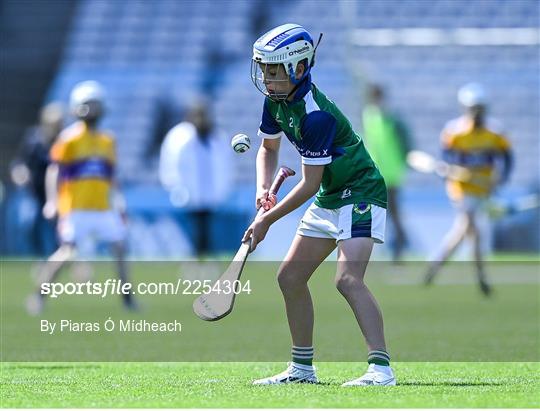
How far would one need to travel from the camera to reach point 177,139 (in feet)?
56.3

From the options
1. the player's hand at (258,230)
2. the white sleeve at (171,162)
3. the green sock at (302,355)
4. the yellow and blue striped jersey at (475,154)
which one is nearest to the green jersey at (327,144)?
the player's hand at (258,230)

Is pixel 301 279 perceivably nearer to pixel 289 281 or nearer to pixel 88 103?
pixel 289 281

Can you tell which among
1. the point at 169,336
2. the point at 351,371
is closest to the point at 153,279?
the point at 169,336

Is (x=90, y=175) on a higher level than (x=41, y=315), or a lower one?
higher

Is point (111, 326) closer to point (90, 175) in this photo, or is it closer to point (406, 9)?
point (90, 175)

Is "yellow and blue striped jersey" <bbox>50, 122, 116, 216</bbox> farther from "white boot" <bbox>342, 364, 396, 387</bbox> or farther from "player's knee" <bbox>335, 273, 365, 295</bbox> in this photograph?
"white boot" <bbox>342, 364, 396, 387</bbox>

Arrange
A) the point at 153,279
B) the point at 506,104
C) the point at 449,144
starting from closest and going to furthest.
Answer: the point at 449,144, the point at 153,279, the point at 506,104

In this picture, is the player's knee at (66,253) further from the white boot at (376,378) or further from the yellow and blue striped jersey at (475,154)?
the white boot at (376,378)

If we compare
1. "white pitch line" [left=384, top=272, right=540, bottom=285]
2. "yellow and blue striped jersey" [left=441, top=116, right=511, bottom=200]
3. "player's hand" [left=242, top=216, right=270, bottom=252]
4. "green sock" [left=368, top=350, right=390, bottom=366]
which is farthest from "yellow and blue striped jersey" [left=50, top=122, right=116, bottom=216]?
"green sock" [left=368, top=350, right=390, bottom=366]

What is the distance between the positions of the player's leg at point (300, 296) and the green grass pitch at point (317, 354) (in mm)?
168

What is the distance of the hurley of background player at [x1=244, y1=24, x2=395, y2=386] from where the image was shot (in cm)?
627

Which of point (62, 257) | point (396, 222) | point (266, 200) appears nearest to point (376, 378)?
point (266, 200)

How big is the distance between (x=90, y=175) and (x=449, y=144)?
4145mm

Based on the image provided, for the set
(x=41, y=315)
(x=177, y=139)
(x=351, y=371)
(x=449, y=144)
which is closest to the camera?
(x=351, y=371)
